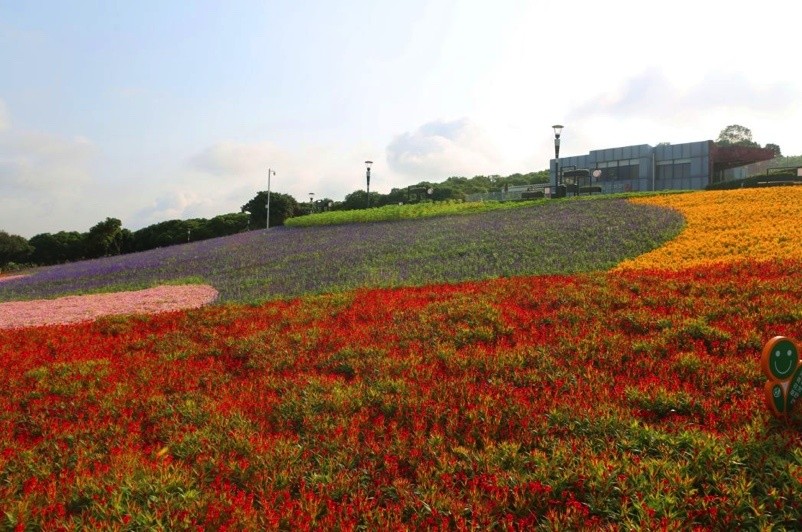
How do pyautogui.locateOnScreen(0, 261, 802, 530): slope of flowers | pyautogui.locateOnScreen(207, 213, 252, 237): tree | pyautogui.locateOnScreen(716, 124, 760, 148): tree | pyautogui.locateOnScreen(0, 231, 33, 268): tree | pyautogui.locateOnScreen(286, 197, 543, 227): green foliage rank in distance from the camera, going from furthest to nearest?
pyautogui.locateOnScreen(716, 124, 760, 148): tree
pyautogui.locateOnScreen(207, 213, 252, 237): tree
pyautogui.locateOnScreen(0, 231, 33, 268): tree
pyautogui.locateOnScreen(286, 197, 543, 227): green foliage
pyautogui.locateOnScreen(0, 261, 802, 530): slope of flowers

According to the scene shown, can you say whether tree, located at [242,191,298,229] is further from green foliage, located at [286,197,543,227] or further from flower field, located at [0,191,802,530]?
flower field, located at [0,191,802,530]

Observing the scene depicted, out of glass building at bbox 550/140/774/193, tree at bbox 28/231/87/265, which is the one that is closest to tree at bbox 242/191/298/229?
tree at bbox 28/231/87/265

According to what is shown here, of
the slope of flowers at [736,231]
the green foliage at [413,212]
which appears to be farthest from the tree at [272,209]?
the slope of flowers at [736,231]

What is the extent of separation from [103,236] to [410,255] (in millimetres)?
36788

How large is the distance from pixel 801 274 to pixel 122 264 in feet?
85.9

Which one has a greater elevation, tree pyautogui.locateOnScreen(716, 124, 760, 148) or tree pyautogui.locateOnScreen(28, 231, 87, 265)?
tree pyautogui.locateOnScreen(716, 124, 760, 148)

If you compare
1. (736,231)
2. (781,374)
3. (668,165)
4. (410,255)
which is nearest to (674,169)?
(668,165)

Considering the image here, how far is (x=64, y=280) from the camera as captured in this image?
24.0 meters

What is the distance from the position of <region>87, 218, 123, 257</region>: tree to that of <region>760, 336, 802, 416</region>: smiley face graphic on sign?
49.0 metres

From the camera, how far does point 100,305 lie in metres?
15.5

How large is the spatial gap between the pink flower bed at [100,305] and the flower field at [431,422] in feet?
13.3

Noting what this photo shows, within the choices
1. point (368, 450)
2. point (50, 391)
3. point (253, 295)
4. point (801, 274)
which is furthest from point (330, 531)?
point (253, 295)

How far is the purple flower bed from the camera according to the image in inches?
576

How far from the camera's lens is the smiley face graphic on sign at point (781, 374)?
4.62 metres
